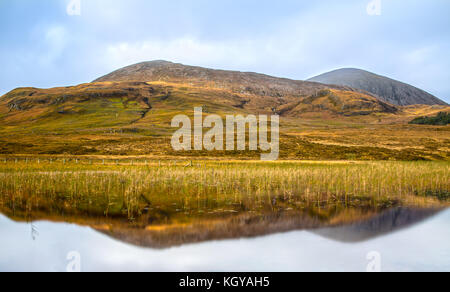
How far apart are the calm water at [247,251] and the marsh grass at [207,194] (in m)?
2.70

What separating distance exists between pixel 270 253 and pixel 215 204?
7.10 m

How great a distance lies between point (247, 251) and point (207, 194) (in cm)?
978

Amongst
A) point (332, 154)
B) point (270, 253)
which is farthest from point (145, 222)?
point (332, 154)

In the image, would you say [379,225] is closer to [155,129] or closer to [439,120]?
[155,129]

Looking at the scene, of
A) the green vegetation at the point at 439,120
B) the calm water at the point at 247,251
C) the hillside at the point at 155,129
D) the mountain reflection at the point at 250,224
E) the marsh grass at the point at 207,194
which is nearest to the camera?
the calm water at the point at 247,251

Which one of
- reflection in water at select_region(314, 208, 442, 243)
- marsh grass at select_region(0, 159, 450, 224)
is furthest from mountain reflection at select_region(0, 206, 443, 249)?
marsh grass at select_region(0, 159, 450, 224)

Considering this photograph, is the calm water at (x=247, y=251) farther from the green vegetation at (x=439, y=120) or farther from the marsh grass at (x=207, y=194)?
the green vegetation at (x=439, y=120)

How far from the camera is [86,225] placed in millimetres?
13625

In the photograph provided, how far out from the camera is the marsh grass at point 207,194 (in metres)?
16.0

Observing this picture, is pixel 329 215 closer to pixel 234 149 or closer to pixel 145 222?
pixel 145 222

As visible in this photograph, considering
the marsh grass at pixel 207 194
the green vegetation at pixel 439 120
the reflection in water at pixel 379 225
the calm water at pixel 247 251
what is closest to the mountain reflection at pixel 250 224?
the reflection in water at pixel 379 225

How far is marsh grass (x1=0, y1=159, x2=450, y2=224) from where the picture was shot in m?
16.0

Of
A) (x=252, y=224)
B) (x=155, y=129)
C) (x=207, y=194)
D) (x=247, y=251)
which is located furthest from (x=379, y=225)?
(x=155, y=129)

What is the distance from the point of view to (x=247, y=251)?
420 inches
